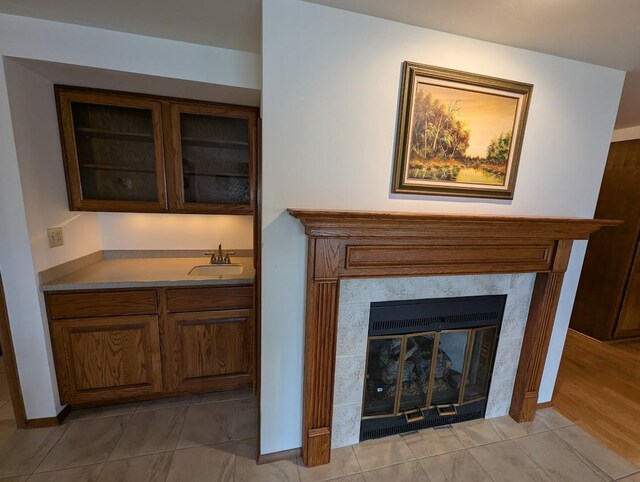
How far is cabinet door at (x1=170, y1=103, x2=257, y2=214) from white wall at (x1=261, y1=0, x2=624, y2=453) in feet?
2.63

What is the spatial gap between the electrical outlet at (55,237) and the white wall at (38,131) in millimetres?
33

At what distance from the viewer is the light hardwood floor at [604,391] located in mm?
1834

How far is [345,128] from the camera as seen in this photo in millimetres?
1344

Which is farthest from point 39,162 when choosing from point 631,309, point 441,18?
point 631,309

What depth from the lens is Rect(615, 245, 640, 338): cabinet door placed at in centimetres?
290

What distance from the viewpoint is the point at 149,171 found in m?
1.92

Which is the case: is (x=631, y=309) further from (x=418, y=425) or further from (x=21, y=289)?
(x=21, y=289)

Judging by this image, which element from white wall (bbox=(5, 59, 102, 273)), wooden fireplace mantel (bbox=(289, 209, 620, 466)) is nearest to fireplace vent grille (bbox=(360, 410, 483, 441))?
wooden fireplace mantel (bbox=(289, 209, 620, 466))

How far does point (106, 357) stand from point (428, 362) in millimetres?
2054

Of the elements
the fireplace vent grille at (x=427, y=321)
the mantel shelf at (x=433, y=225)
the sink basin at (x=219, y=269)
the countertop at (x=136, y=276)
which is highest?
the mantel shelf at (x=433, y=225)

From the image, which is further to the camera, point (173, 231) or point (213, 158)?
point (173, 231)

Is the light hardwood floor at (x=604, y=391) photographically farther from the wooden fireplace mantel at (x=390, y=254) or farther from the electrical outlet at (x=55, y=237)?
the electrical outlet at (x=55, y=237)

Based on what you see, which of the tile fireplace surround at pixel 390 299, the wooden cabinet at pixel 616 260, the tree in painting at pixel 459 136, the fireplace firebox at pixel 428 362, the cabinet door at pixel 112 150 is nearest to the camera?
the tree in painting at pixel 459 136

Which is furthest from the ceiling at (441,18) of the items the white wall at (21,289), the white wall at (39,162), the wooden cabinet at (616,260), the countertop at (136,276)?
the wooden cabinet at (616,260)
